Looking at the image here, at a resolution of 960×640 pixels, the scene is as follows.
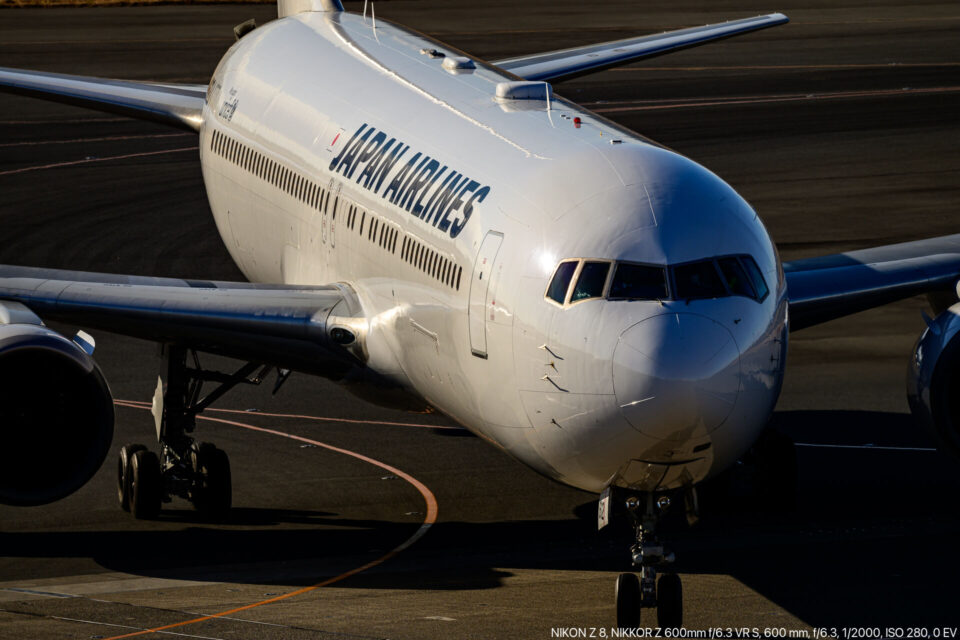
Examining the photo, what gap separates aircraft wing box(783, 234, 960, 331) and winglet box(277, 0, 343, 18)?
11.5 metres

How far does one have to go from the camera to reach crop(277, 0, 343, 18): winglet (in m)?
30.6

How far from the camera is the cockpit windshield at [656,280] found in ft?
51.9

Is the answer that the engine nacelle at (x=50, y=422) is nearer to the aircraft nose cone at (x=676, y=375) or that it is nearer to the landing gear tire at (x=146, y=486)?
the landing gear tire at (x=146, y=486)

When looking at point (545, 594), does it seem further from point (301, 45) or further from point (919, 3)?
point (919, 3)

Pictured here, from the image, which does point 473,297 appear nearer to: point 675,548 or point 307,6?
point 675,548

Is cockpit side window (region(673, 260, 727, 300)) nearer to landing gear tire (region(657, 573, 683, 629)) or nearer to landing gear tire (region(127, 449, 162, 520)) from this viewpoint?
landing gear tire (region(657, 573, 683, 629))

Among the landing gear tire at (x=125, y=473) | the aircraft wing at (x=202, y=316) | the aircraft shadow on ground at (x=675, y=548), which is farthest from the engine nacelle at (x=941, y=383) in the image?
the landing gear tire at (x=125, y=473)

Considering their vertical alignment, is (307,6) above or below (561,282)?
above

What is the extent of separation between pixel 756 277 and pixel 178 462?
10.3m

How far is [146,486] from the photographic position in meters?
23.3

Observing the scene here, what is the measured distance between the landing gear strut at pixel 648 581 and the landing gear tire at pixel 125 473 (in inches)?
354

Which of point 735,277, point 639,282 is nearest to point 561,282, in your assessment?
point 639,282

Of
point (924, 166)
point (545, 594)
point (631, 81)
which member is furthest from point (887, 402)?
point (631, 81)

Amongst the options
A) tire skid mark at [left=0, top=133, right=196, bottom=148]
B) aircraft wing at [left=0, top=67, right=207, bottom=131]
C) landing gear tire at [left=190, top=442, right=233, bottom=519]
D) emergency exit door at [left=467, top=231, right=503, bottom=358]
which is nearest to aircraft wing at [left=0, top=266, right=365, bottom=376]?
landing gear tire at [left=190, top=442, right=233, bottom=519]
